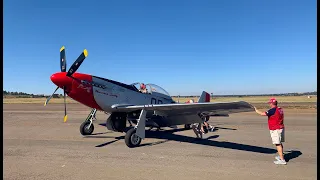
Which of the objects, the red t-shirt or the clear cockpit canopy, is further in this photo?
the clear cockpit canopy

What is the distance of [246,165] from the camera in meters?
5.73

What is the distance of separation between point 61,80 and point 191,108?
4338mm

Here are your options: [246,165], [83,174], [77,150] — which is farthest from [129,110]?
[246,165]

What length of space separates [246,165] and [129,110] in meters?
4.62

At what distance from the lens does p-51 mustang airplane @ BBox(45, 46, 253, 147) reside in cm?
782

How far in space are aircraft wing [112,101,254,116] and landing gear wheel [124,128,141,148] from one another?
966 mm

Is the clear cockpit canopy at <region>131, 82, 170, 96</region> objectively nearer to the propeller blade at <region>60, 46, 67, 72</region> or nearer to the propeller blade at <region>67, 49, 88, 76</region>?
the propeller blade at <region>67, 49, 88, 76</region>

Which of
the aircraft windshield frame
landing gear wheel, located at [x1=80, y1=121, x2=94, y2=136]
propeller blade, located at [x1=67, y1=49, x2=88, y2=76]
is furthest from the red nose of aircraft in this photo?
the aircraft windshield frame

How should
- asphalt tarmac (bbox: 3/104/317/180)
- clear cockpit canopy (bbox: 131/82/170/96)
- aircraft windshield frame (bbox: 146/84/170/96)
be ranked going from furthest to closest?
aircraft windshield frame (bbox: 146/84/170/96) → clear cockpit canopy (bbox: 131/82/170/96) → asphalt tarmac (bbox: 3/104/317/180)

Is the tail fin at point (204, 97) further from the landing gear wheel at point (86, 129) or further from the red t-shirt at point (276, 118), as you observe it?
the red t-shirt at point (276, 118)

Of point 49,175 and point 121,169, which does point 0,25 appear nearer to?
point 49,175

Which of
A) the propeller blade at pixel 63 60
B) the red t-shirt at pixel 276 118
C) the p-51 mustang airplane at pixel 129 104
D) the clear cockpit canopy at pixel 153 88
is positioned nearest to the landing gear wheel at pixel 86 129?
the p-51 mustang airplane at pixel 129 104

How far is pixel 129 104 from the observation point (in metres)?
9.14

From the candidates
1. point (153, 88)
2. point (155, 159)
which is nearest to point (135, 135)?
point (155, 159)
